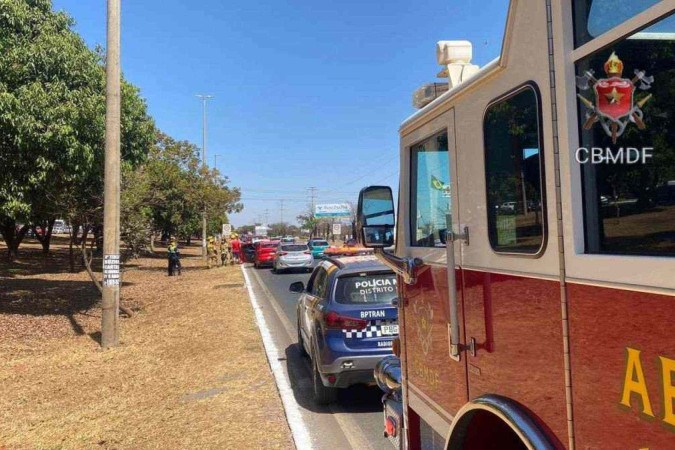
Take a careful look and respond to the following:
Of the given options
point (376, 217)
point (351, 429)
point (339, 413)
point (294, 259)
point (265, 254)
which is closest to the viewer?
point (376, 217)

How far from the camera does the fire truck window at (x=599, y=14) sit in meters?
1.43

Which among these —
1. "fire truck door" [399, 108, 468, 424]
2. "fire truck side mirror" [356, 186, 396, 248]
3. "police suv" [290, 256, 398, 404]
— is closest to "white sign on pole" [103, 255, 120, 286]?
"police suv" [290, 256, 398, 404]

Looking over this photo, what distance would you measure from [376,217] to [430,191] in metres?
0.64

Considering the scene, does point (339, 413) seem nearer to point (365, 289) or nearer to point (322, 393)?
point (322, 393)

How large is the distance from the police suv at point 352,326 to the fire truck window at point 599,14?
4465mm

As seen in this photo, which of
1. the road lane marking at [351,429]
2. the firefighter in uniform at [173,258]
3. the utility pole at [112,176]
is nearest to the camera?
the road lane marking at [351,429]

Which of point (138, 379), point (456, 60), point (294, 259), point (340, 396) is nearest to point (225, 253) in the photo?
point (294, 259)

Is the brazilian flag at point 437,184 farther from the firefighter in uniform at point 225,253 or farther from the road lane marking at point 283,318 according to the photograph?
the firefighter in uniform at point 225,253

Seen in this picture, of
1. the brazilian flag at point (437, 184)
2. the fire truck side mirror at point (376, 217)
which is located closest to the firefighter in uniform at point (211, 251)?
the fire truck side mirror at point (376, 217)

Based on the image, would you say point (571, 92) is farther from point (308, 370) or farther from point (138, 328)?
point (138, 328)

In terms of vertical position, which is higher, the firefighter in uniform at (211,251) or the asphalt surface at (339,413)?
the firefighter in uniform at (211,251)

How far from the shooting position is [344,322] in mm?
5922

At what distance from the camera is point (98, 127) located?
10852mm

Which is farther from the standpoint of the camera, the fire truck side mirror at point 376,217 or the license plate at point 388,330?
the license plate at point 388,330
